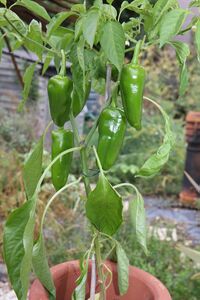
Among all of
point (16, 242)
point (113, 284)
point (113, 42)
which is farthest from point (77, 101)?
point (113, 284)

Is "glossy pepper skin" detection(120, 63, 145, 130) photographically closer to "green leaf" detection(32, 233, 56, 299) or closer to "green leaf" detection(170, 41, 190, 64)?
Result: "green leaf" detection(170, 41, 190, 64)

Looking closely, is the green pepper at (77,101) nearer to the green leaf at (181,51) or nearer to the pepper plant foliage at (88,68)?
the pepper plant foliage at (88,68)

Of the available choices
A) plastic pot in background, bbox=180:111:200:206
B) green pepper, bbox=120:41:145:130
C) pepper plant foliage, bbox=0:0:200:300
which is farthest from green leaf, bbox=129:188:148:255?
plastic pot in background, bbox=180:111:200:206

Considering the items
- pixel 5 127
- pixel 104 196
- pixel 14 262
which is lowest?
pixel 5 127

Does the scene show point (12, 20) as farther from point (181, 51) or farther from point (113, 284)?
point (113, 284)

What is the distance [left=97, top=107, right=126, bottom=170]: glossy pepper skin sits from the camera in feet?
2.64

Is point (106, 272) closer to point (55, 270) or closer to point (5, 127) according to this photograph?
point (55, 270)

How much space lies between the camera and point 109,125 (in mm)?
808

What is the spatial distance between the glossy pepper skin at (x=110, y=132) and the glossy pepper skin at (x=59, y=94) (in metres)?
0.07

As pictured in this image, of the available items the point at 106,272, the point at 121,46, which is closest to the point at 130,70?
the point at 121,46

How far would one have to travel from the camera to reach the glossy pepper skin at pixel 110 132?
0.80m

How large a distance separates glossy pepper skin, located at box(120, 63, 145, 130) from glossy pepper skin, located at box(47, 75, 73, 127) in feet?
0.32

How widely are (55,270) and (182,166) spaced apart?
10.4 ft

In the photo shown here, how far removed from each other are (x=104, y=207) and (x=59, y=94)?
8.4 inches
